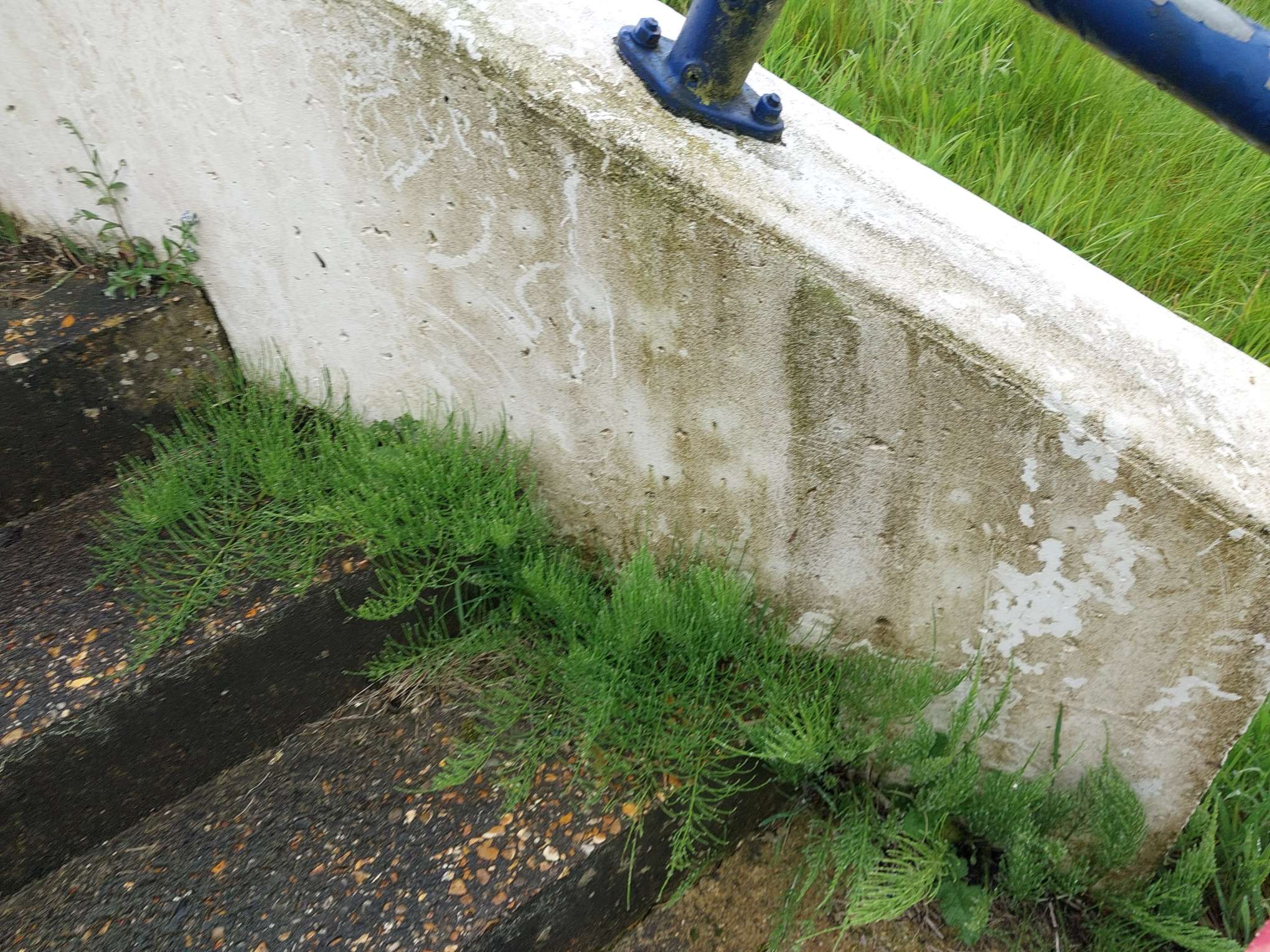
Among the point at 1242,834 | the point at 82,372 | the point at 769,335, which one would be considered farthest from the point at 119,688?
the point at 1242,834

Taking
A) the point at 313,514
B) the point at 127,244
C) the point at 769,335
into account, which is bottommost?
the point at 313,514

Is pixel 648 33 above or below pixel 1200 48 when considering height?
below

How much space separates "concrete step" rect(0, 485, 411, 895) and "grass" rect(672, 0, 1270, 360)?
182 centimetres

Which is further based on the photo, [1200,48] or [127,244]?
[127,244]

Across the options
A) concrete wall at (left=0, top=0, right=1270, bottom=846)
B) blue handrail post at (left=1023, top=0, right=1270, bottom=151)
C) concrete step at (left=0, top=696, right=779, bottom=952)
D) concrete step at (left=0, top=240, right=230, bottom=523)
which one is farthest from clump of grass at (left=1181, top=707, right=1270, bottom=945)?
concrete step at (left=0, top=240, right=230, bottom=523)

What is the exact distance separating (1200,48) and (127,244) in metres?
2.23

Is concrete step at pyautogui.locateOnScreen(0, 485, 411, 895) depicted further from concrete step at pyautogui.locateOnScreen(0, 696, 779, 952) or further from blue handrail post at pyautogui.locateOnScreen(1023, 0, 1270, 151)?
blue handrail post at pyautogui.locateOnScreen(1023, 0, 1270, 151)

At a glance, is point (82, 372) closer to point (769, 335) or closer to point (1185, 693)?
point (769, 335)

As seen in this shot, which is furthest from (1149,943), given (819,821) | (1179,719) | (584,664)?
(584,664)

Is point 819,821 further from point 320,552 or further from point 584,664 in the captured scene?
point 320,552

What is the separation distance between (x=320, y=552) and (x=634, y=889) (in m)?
0.95

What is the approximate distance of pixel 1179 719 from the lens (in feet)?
5.34

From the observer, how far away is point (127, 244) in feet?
7.42

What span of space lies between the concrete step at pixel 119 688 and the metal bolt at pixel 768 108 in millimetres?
1204
